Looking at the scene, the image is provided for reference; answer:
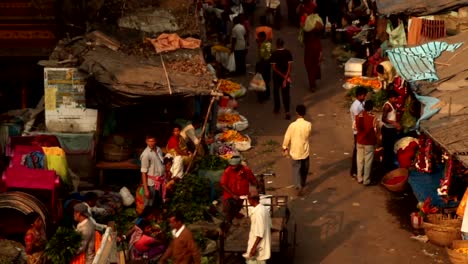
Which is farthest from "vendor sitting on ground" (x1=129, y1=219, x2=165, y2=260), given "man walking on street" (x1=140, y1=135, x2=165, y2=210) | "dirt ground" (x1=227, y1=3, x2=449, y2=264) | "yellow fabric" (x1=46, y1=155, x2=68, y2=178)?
"yellow fabric" (x1=46, y1=155, x2=68, y2=178)

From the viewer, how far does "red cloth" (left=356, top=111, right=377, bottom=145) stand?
17.4 meters

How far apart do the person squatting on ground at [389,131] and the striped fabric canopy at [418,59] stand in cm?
63

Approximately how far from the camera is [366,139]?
17.6 m

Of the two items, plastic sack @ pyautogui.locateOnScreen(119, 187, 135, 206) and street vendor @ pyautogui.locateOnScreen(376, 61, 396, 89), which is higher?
street vendor @ pyautogui.locateOnScreen(376, 61, 396, 89)

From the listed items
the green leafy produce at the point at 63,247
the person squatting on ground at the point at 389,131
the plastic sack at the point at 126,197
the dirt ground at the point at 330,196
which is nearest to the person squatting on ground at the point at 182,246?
the green leafy produce at the point at 63,247

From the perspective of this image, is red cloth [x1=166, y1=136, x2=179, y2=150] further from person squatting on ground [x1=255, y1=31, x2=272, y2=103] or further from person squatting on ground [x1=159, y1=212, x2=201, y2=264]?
person squatting on ground [x1=255, y1=31, x2=272, y2=103]

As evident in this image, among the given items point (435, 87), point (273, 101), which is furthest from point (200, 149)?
point (273, 101)

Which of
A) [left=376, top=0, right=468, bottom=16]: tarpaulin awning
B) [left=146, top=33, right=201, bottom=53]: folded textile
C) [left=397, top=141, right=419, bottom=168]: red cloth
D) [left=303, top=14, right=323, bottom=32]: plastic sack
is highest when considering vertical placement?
[left=376, top=0, right=468, bottom=16]: tarpaulin awning

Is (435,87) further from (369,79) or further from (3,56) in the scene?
(3,56)

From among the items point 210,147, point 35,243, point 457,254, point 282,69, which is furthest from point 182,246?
point 282,69

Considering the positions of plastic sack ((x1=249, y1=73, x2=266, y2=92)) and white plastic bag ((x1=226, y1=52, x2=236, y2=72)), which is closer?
plastic sack ((x1=249, y1=73, x2=266, y2=92))

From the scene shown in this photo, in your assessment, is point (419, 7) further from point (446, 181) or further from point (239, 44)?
point (446, 181)

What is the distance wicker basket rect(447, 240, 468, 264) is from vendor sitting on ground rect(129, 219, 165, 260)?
3783mm

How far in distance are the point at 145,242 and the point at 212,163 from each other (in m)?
3.35
